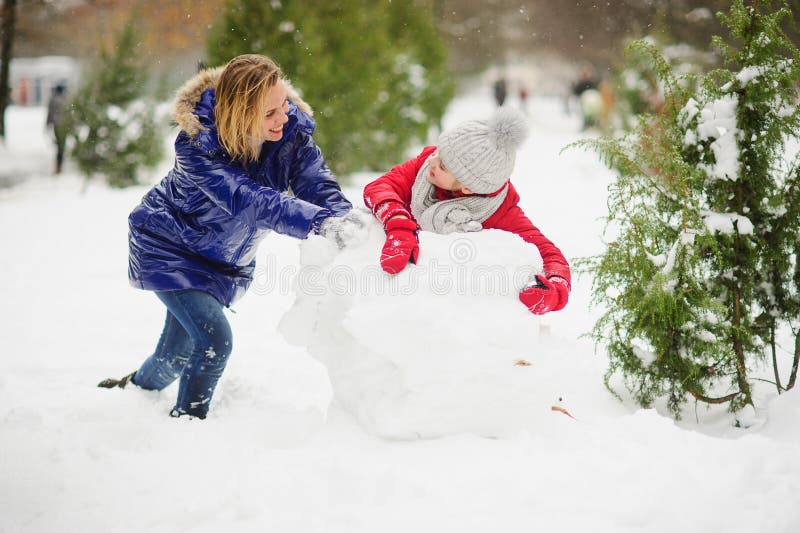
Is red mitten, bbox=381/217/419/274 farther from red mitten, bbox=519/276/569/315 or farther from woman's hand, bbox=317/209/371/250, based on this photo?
red mitten, bbox=519/276/569/315

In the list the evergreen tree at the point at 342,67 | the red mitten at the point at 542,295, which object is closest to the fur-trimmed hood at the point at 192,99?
the red mitten at the point at 542,295

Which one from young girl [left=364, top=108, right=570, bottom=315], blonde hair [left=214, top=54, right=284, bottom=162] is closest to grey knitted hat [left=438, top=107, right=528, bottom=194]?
young girl [left=364, top=108, right=570, bottom=315]

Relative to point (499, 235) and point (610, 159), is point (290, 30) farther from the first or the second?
point (499, 235)

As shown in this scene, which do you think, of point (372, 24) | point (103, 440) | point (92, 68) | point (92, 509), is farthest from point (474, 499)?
point (92, 68)

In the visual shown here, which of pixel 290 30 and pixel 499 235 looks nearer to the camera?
pixel 499 235

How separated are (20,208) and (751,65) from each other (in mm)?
9701

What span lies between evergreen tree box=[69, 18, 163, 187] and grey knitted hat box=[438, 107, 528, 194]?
37.9ft

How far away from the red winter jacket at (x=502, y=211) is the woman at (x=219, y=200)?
22 cm

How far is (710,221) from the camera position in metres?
3.28

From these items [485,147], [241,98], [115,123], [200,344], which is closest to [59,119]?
[115,123]

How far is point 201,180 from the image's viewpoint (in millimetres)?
2574

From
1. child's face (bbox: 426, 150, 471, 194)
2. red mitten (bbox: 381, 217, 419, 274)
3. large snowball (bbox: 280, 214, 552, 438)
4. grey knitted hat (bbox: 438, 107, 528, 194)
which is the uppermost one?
grey knitted hat (bbox: 438, 107, 528, 194)

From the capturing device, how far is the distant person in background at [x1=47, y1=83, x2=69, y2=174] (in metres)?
12.9

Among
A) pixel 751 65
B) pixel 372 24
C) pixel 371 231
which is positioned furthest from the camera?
pixel 372 24
